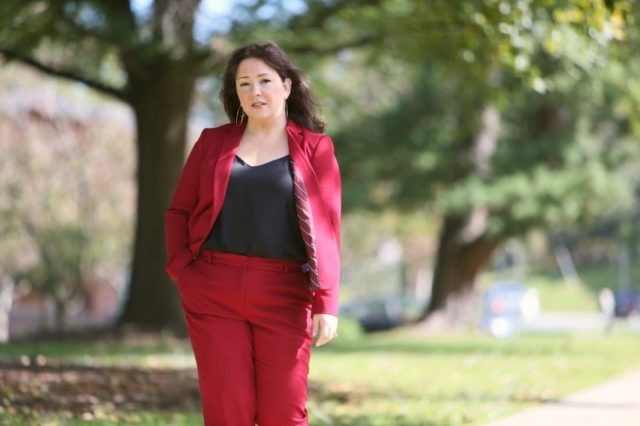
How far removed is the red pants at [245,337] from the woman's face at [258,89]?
2.05 ft

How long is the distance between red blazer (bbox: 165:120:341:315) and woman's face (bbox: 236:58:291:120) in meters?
0.12

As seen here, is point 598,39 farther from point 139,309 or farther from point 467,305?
point 467,305

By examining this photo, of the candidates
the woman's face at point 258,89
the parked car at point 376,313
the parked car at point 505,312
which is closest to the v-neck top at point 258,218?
the woman's face at point 258,89

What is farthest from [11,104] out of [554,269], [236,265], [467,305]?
[554,269]

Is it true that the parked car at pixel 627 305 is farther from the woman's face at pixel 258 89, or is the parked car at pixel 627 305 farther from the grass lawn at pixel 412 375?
the woman's face at pixel 258 89

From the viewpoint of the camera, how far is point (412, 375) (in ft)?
39.0

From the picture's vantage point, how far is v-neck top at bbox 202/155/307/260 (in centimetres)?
416

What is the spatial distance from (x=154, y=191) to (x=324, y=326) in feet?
38.1

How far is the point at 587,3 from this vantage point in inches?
299

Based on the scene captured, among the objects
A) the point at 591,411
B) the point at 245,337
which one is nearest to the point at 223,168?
the point at 245,337

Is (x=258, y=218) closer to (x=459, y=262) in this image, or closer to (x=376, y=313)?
(x=459, y=262)

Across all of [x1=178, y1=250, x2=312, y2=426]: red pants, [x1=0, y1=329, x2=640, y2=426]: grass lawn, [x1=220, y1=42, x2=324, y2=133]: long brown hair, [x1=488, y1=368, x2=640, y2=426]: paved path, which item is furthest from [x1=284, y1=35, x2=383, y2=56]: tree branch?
[x1=178, y1=250, x2=312, y2=426]: red pants

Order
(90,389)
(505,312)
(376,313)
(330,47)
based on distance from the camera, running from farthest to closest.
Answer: (376,313) < (505,312) < (330,47) < (90,389)

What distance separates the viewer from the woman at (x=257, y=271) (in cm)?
416
